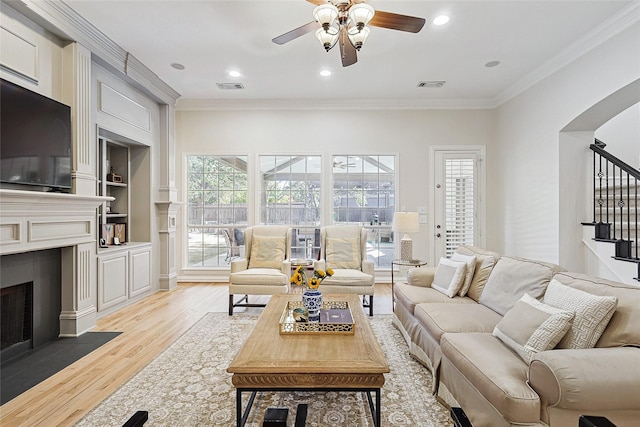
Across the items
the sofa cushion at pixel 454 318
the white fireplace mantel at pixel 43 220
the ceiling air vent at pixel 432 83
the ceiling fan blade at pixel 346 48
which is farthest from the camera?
the ceiling air vent at pixel 432 83

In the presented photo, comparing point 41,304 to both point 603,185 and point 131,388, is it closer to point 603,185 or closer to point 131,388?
point 131,388

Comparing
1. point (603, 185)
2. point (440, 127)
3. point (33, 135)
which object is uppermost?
point (440, 127)

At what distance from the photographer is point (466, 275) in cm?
299

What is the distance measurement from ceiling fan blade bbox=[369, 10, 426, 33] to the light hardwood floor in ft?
9.98

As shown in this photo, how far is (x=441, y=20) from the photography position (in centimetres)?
315

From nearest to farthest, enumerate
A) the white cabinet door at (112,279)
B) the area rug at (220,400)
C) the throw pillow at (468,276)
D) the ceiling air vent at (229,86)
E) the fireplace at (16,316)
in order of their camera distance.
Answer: the area rug at (220,400) → the fireplace at (16,316) → the throw pillow at (468,276) → the white cabinet door at (112,279) → the ceiling air vent at (229,86)

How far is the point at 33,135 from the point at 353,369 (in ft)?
10.4

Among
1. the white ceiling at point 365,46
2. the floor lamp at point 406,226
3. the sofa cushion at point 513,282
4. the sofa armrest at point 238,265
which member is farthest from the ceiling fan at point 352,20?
the sofa armrest at point 238,265

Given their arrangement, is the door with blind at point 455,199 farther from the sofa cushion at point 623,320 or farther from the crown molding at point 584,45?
the sofa cushion at point 623,320

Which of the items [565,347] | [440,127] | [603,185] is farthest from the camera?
[440,127]

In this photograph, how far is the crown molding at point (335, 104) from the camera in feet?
17.7

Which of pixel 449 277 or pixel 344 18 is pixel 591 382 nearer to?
pixel 449 277

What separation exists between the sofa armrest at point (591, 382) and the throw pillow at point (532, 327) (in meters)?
0.22

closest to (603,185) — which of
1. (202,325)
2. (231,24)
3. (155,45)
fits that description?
(231,24)
